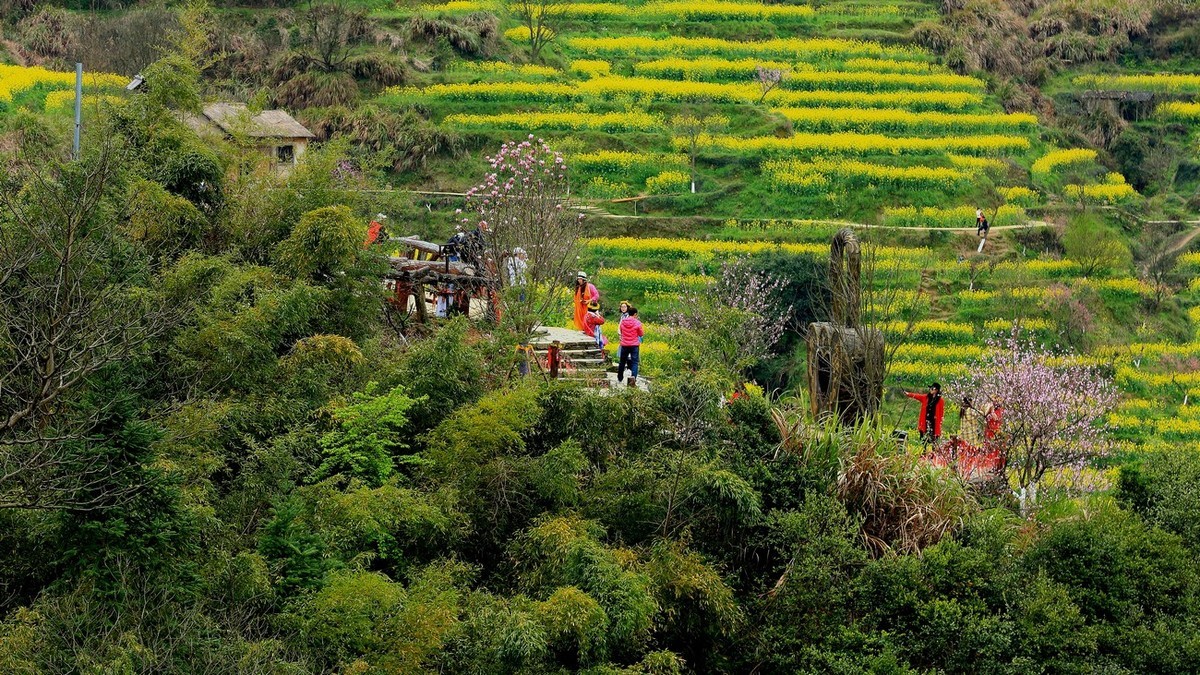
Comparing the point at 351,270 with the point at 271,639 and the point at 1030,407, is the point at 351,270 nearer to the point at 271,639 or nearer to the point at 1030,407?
the point at 271,639

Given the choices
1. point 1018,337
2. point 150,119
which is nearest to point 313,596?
point 150,119

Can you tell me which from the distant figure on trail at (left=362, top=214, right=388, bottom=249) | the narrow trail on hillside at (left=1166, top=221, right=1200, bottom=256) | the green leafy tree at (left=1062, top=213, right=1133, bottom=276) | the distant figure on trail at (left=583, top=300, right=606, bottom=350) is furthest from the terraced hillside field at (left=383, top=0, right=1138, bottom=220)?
the distant figure on trail at (left=362, top=214, right=388, bottom=249)

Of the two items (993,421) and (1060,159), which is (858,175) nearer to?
(1060,159)

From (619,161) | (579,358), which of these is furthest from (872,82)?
(579,358)

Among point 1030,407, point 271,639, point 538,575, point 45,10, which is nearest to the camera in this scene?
point 271,639

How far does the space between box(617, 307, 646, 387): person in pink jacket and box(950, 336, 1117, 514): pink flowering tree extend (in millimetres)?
4717

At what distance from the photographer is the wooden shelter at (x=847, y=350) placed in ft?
55.3

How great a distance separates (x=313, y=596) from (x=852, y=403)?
6.55m

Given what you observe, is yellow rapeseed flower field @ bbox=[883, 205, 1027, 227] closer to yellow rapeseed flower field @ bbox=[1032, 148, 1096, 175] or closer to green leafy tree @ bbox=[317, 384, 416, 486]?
yellow rapeseed flower field @ bbox=[1032, 148, 1096, 175]

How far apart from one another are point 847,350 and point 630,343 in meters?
4.30

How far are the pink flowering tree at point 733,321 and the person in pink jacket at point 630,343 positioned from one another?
71 centimetres

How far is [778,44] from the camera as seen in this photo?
156ft

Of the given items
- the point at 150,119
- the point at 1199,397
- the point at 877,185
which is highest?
the point at 150,119

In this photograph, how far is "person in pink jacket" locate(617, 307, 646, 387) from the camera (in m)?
20.3
